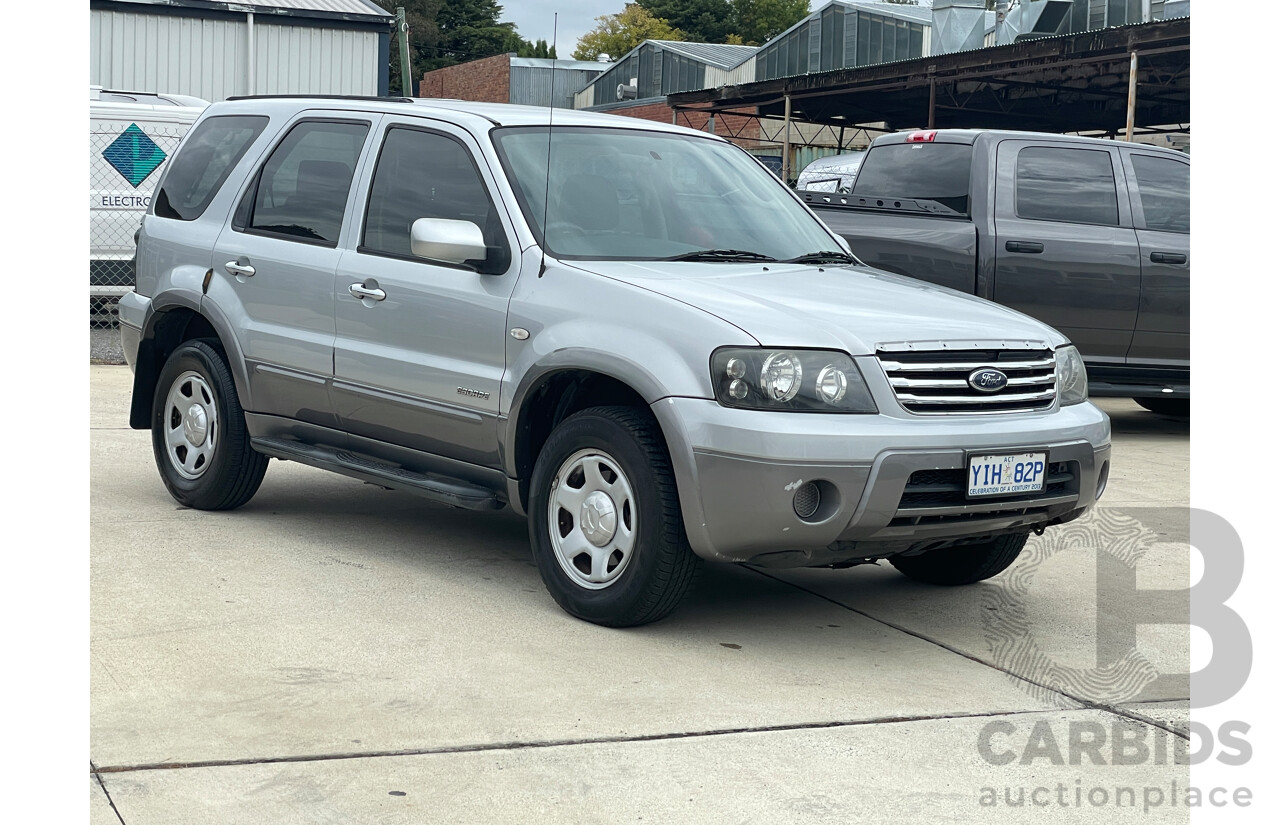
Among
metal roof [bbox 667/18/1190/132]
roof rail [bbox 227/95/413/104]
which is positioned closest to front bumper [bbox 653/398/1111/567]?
roof rail [bbox 227/95/413/104]

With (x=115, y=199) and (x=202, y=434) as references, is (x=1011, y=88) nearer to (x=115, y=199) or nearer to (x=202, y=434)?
(x=115, y=199)

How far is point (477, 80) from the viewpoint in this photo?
58.0 metres

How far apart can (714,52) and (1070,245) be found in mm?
39113

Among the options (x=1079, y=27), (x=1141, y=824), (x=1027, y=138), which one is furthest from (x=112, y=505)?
(x=1079, y=27)

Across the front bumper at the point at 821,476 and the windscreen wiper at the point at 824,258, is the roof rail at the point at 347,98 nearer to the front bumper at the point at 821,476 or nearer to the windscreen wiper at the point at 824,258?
the windscreen wiper at the point at 824,258

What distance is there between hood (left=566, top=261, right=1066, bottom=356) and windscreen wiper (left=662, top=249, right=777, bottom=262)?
2.6 inches

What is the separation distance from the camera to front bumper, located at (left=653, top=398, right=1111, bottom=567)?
4676 millimetres

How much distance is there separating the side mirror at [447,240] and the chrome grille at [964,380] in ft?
5.18

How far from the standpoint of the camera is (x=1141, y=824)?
3.68 m

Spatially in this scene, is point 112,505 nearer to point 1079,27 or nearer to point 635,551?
point 635,551

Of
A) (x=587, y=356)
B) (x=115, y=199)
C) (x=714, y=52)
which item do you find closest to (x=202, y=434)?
(x=587, y=356)

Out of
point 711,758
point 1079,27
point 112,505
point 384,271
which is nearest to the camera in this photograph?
point 711,758

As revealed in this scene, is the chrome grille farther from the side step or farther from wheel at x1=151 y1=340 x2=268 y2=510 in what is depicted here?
wheel at x1=151 y1=340 x2=268 y2=510

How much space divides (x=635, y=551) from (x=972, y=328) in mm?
1369
